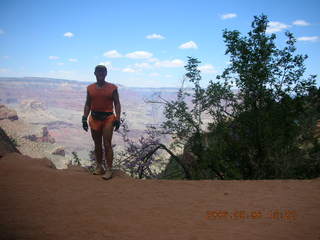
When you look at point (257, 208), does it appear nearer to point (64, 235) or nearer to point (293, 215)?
point (293, 215)

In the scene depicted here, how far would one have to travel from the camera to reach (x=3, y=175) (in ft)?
17.3

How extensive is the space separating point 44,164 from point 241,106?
15.7ft

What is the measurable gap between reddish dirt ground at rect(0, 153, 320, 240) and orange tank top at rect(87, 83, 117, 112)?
130cm

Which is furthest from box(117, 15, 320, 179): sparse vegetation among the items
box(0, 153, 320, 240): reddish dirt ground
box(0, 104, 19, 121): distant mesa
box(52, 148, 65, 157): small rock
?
box(0, 104, 19, 121): distant mesa

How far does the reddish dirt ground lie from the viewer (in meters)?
3.04

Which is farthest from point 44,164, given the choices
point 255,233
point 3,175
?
point 255,233

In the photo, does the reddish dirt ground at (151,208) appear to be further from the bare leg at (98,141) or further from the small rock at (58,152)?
the small rock at (58,152)

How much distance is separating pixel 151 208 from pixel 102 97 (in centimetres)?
257

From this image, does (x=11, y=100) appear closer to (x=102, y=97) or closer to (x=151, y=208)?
(x=102, y=97)
